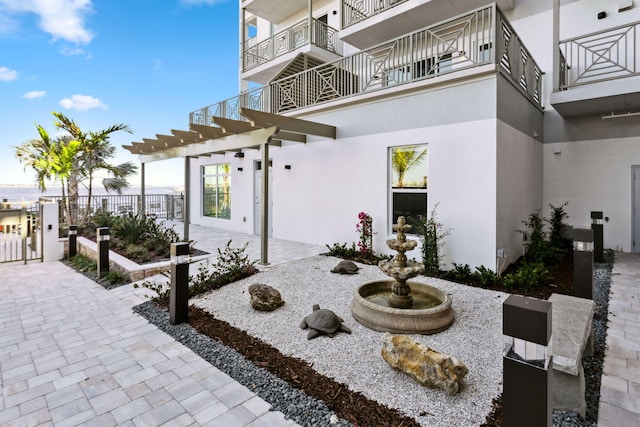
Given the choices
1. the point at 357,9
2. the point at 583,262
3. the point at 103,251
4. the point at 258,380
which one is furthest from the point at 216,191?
the point at 583,262

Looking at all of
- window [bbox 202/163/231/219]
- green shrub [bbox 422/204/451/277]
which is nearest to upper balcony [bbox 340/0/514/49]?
green shrub [bbox 422/204/451/277]

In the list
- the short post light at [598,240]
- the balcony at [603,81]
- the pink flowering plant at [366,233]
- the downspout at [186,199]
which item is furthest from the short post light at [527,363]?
the downspout at [186,199]

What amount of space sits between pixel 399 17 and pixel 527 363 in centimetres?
949

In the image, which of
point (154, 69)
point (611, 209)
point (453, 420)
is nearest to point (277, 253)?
point (453, 420)

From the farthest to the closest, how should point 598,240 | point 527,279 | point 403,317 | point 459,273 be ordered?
1. point 598,240
2. point 459,273
3. point 527,279
4. point 403,317

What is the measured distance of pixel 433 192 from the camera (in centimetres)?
645

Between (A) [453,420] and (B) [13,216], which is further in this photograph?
(B) [13,216]

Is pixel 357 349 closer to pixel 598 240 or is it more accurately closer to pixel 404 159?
pixel 404 159

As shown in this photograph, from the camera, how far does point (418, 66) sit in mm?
9305

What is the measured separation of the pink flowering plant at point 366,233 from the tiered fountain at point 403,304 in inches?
111

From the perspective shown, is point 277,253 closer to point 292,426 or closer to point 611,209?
point 292,426

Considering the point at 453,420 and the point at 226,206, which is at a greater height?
the point at 226,206

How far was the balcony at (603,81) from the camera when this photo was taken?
21.1 feet

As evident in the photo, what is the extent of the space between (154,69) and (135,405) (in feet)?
95.4
